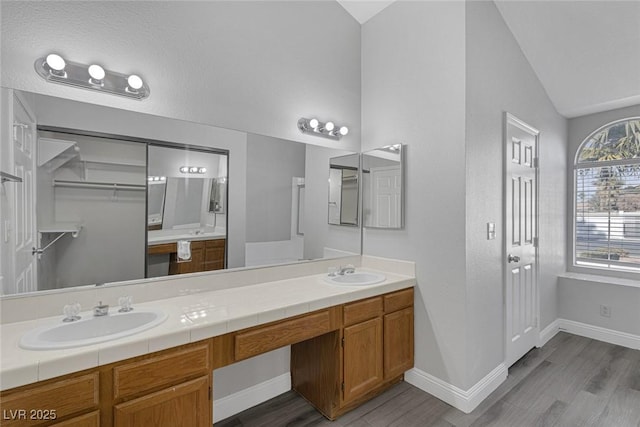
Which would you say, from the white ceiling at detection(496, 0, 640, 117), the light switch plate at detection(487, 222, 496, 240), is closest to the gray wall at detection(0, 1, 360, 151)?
the light switch plate at detection(487, 222, 496, 240)

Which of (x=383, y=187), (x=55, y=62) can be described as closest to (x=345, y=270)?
(x=383, y=187)

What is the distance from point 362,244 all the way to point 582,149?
308 cm

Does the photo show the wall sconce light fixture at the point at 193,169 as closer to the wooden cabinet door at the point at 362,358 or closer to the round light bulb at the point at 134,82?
the round light bulb at the point at 134,82

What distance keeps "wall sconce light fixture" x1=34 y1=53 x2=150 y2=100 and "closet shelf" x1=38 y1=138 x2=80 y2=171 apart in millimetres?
304

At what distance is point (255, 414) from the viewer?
2.08 metres

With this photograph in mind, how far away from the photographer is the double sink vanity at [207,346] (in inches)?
43.8

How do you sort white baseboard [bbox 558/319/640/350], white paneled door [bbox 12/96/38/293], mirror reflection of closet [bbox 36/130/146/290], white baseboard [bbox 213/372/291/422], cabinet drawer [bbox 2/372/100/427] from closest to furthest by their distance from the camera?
cabinet drawer [bbox 2/372/100/427], white paneled door [bbox 12/96/38/293], mirror reflection of closet [bbox 36/130/146/290], white baseboard [bbox 213/372/291/422], white baseboard [bbox 558/319/640/350]

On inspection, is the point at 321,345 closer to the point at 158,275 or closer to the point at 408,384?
the point at 408,384

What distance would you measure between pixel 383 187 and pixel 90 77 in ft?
6.98

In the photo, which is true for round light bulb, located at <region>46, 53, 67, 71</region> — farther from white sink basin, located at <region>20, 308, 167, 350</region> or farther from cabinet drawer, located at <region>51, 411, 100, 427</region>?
cabinet drawer, located at <region>51, 411, 100, 427</region>

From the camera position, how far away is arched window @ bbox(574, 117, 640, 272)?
3.31 meters

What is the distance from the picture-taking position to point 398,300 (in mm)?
2340

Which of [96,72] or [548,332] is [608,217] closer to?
[548,332]

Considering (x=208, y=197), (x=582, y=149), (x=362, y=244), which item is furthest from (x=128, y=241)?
(x=582, y=149)
